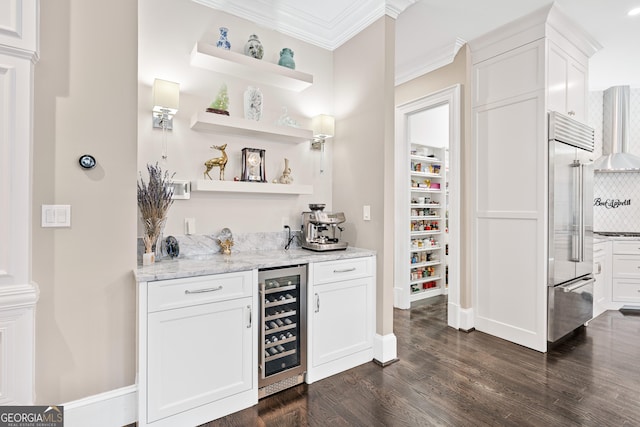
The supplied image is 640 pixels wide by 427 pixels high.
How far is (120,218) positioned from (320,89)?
209 centimetres

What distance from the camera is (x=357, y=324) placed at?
2.57 metres

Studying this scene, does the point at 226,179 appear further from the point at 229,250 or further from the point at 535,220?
the point at 535,220

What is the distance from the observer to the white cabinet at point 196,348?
175cm

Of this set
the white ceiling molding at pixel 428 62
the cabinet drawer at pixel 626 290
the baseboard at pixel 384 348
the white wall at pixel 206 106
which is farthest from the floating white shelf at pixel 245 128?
the cabinet drawer at pixel 626 290

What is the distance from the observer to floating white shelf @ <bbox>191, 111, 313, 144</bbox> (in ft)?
7.63

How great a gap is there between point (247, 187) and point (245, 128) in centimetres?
44

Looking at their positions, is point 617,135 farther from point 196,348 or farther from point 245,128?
point 196,348

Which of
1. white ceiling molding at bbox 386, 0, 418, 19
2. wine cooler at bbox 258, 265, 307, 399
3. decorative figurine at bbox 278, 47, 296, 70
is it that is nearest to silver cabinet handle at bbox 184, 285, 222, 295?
wine cooler at bbox 258, 265, 307, 399

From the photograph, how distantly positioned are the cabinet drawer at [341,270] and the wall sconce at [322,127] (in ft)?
3.90

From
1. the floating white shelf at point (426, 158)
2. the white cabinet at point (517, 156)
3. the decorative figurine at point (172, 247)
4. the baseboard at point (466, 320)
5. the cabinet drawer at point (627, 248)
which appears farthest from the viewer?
the floating white shelf at point (426, 158)

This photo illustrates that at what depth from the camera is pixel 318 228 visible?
2.81m

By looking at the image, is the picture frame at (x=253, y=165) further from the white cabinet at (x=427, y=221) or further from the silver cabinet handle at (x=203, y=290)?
the white cabinet at (x=427, y=221)

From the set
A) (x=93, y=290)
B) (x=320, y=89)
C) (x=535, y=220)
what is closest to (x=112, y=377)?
(x=93, y=290)

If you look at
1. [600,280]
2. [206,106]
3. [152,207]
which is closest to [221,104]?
[206,106]
